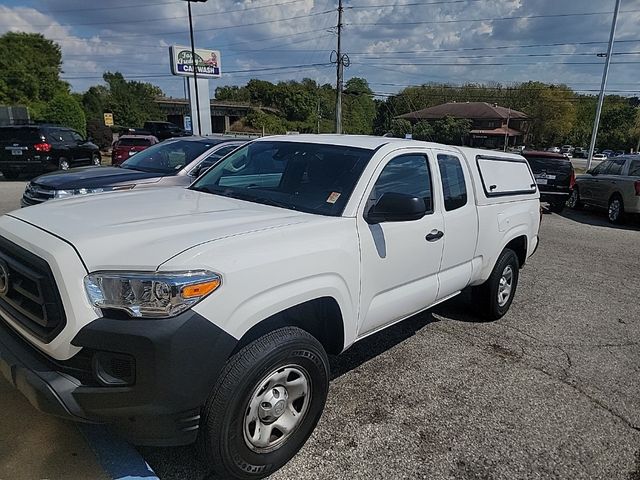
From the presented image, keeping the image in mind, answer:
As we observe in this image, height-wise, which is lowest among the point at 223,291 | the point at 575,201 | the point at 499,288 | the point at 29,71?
the point at 575,201

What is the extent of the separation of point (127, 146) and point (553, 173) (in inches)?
529

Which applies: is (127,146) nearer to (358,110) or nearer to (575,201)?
(575,201)

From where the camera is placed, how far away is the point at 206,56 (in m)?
36.7

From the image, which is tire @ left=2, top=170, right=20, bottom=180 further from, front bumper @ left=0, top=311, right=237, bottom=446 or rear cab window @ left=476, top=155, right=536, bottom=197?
front bumper @ left=0, top=311, right=237, bottom=446

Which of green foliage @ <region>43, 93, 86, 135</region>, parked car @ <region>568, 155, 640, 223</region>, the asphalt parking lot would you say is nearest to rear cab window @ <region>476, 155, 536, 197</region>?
the asphalt parking lot

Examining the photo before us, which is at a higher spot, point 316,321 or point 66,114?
point 66,114

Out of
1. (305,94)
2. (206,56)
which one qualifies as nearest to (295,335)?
(206,56)

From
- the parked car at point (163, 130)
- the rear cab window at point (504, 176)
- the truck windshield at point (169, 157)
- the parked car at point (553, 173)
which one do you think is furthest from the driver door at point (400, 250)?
the parked car at point (163, 130)

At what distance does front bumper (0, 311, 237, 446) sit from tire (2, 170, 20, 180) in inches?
626

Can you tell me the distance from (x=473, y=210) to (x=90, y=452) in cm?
337

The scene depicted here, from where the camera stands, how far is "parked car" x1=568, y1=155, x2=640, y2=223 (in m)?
11.0

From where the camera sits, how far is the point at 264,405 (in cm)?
244

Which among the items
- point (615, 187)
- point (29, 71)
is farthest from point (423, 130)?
point (615, 187)

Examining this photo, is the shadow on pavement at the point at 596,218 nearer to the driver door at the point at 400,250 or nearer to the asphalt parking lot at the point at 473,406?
the asphalt parking lot at the point at 473,406
